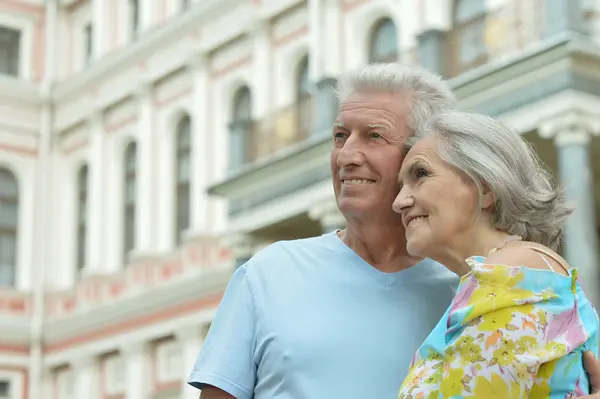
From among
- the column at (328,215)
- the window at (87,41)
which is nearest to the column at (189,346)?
the column at (328,215)

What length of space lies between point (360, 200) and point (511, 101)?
10142mm

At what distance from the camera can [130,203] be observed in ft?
77.2

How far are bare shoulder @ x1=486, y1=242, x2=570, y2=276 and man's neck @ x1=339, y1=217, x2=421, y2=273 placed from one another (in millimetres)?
553

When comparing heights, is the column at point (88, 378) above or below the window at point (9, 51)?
below

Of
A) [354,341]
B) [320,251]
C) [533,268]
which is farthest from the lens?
[320,251]

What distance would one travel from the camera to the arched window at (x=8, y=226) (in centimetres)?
2498

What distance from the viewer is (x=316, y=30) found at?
18.6m

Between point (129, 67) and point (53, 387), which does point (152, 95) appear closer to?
point (129, 67)

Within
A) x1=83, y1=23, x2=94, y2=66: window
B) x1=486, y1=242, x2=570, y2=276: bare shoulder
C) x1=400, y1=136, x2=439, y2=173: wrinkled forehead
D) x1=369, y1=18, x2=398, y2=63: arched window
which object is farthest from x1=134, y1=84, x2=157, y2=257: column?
x1=486, y1=242, x2=570, y2=276: bare shoulder

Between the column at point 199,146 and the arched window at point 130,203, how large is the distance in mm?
2240

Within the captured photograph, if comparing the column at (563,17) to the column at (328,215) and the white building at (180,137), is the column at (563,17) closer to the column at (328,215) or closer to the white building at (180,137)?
the white building at (180,137)

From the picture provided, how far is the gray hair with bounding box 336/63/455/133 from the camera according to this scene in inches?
108

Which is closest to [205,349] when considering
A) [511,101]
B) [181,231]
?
[511,101]

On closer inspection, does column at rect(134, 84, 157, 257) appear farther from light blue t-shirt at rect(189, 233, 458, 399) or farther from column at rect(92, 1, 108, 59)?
light blue t-shirt at rect(189, 233, 458, 399)
